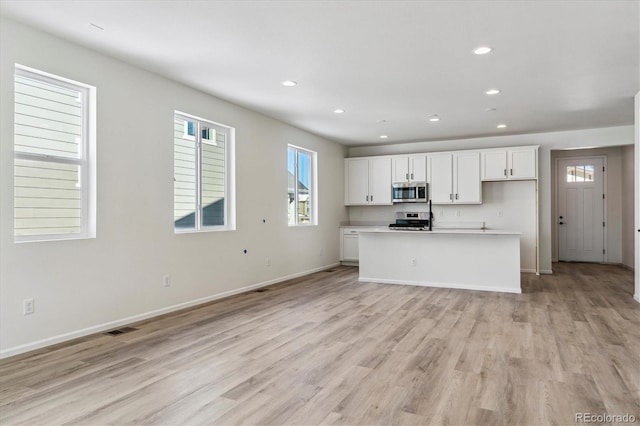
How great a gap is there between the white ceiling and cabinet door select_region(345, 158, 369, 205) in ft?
9.46

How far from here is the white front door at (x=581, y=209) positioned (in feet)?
29.5

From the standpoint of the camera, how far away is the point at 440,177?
26.7 ft

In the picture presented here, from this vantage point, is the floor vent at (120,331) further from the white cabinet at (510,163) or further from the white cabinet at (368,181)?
the white cabinet at (510,163)

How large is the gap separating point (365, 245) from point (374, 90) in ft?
8.92

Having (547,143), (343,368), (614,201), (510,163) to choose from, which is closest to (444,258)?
(510,163)

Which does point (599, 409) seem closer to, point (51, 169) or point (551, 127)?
point (51, 169)

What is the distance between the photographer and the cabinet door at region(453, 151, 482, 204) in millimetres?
7836

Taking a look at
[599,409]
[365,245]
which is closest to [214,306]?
[365,245]

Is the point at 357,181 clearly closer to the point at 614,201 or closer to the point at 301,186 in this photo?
the point at 301,186

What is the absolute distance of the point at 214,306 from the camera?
4902mm

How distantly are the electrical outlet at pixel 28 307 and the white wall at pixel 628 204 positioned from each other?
9.37m

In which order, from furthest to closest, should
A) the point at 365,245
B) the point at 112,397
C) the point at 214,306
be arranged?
the point at 365,245, the point at 214,306, the point at 112,397

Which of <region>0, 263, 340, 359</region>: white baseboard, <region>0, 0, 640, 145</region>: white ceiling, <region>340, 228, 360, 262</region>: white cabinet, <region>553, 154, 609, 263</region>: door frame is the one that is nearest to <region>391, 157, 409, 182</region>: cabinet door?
<region>340, 228, 360, 262</region>: white cabinet

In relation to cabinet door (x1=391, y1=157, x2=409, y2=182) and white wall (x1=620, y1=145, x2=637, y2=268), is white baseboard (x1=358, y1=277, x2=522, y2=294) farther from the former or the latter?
white wall (x1=620, y1=145, x2=637, y2=268)
